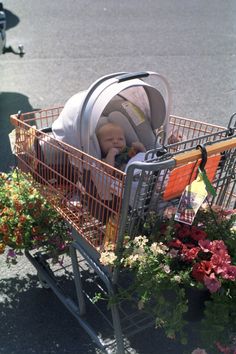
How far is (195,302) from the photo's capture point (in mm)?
1949

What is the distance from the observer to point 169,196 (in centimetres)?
195

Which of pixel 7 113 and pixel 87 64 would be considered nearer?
pixel 7 113

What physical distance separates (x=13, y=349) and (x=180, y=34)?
7.60 m

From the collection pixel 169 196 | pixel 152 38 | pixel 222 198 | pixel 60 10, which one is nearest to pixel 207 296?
pixel 169 196

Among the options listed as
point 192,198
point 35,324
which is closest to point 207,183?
point 192,198

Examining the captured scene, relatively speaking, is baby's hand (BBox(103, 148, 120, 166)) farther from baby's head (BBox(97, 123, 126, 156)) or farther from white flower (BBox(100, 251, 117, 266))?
white flower (BBox(100, 251, 117, 266))

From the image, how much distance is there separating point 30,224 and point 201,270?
39.8 inches

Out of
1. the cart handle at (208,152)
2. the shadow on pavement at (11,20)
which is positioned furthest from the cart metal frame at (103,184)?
the shadow on pavement at (11,20)

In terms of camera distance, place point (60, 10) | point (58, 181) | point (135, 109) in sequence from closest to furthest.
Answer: point (58, 181) → point (135, 109) → point (60, 10)

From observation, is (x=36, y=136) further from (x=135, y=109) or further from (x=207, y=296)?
(x=207, y=296)

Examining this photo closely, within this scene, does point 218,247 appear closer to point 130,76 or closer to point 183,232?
point 183,232

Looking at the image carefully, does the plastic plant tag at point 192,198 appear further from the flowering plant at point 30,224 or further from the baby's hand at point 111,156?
the flowering plant at point 30,224

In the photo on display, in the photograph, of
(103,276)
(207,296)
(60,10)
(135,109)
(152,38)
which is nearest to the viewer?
(207,296)

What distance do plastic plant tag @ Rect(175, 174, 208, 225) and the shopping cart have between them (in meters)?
0.06
